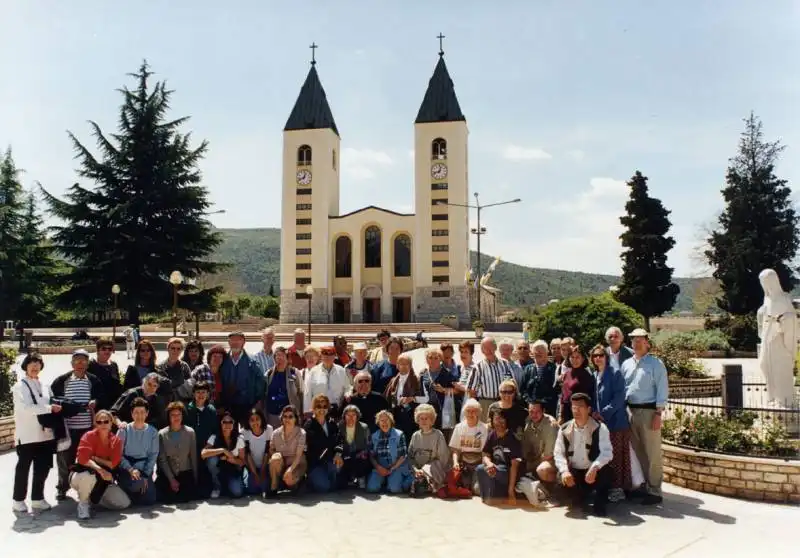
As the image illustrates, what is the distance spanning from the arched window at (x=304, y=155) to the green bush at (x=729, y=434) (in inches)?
1643

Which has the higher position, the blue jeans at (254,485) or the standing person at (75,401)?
the standing person at (75,401)

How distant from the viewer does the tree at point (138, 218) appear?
104 ft

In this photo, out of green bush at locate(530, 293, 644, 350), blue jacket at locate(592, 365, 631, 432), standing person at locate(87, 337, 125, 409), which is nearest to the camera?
blue jacket at locate(592, 365, 631, 432)

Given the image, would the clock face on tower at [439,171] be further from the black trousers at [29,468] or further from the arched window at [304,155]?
the black trousers at [29,468]

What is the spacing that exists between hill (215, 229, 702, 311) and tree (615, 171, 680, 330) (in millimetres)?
80578

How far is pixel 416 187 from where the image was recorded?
45.1 metres

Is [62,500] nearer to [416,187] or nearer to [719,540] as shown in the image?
[719,540]

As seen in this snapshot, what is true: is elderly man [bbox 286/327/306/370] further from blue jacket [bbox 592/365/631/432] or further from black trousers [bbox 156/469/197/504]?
blue jacket [bbox 592/365/631/432]

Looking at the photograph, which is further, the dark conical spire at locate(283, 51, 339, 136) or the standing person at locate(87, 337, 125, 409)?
the dark conical spire at locate(283, 51, 339, 136)

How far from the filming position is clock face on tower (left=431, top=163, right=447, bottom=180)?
44.8 metres

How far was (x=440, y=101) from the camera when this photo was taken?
4619 cm

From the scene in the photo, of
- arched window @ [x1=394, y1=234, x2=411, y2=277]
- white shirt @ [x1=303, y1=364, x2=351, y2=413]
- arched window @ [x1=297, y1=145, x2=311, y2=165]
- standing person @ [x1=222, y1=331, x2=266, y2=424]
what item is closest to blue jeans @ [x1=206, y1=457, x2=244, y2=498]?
standing person @ [x1=222, y1=331, x2=266, y2=424]

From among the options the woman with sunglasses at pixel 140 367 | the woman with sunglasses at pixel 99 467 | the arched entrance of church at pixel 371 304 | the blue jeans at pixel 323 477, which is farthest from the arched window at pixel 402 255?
the woman with sunglasses at pixel 99 467

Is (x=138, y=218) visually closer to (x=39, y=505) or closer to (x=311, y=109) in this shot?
(x=311, y=109)
